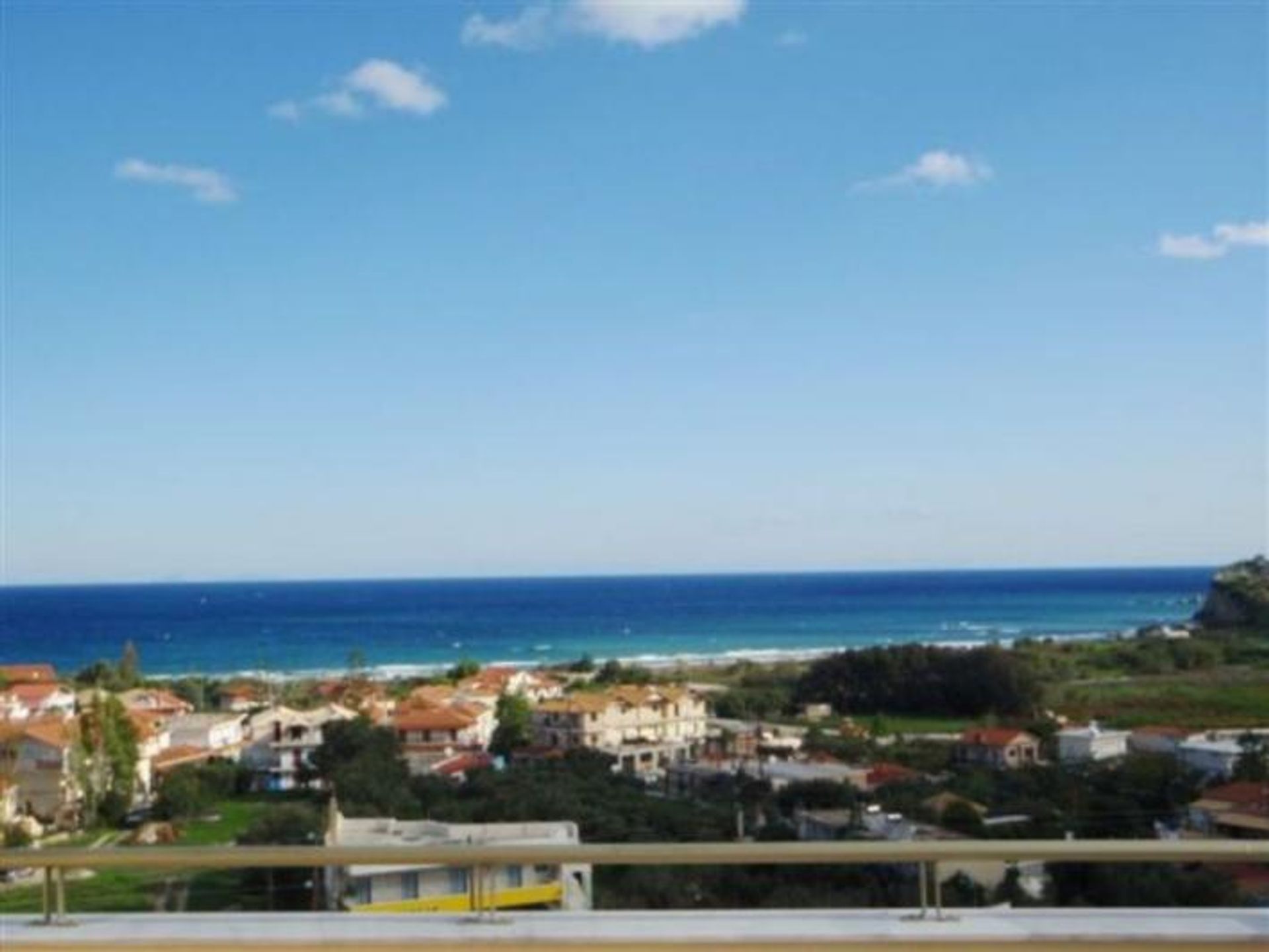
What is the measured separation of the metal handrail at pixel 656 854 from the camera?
192cm

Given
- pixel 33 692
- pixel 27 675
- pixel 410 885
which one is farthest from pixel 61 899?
pixel 27 675

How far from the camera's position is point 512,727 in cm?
504

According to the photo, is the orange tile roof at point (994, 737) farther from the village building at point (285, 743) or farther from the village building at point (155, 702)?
the village building at point (155, 702)

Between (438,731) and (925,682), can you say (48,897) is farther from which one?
(925,682)

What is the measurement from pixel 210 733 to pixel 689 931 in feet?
10.9

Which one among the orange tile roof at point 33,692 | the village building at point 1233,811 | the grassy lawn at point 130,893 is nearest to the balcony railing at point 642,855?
the grassy lawn at point 130,893

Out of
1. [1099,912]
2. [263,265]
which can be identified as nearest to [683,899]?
[1099,912]

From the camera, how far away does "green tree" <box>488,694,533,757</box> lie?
15.8ft

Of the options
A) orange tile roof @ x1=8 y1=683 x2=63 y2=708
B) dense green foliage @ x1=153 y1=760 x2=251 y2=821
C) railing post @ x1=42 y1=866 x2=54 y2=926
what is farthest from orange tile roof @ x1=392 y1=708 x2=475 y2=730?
railing post @ x1=42 y1=866 x2=54 y2=926

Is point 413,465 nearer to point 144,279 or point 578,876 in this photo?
point 144,279

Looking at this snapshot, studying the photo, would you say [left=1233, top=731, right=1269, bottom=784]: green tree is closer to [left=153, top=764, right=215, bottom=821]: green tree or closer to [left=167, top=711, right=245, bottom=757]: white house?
[left=153, top=764, right=215, bottom=821]: green tree

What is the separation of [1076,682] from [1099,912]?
12.0 feet

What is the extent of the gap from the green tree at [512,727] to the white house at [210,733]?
96cm

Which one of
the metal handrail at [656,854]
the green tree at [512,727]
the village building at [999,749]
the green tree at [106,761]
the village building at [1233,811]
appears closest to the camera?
the metal handrail at [656,854]
